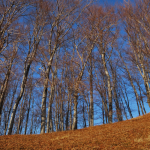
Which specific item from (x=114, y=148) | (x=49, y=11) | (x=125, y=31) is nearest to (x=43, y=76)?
(x=49, y=11)

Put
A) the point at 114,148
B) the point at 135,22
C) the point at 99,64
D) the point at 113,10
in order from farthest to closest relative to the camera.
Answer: the point at 99,64, the point at 135,22, the point at 113,10, the point at 114,148

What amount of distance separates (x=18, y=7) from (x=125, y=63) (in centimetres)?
1412

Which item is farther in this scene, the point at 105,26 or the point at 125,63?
the point at 125,63

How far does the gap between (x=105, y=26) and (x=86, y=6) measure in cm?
255

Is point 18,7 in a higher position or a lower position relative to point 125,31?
lower

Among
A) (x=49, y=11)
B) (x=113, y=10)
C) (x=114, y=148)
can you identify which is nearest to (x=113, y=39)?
(x=113, y=10)

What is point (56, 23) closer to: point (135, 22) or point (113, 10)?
point (113, 10)

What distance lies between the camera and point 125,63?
17.6 m

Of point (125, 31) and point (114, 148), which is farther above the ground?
point (125, 31)

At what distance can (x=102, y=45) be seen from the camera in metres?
12.7

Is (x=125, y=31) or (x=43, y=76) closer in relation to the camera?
(x=43, y=76)

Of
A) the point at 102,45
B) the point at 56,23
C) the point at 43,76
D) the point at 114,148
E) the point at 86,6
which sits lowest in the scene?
the point at 114,148

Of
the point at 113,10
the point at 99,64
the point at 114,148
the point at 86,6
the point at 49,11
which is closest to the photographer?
the point at 114,148

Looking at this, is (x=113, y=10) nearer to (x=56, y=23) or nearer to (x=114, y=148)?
(x=56, y=23)
